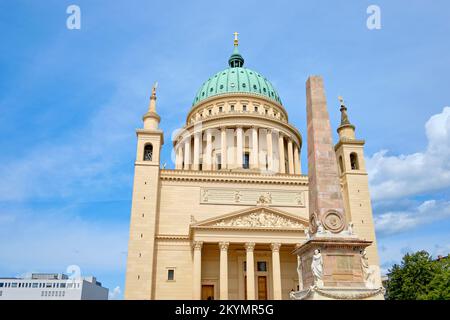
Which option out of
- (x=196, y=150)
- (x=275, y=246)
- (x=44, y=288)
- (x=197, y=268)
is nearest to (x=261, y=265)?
(x=275, y=246)

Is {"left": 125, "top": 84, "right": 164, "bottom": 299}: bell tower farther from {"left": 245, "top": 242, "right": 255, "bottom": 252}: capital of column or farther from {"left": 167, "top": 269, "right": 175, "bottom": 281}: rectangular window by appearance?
{"left": 245, "top": 242, "right": 255, "bottom": 252}: capital of column

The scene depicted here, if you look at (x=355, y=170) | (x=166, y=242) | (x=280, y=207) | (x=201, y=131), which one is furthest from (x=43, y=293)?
(x=355, y=170)

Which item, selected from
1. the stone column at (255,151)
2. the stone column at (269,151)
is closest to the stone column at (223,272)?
the stone column at (255,151)

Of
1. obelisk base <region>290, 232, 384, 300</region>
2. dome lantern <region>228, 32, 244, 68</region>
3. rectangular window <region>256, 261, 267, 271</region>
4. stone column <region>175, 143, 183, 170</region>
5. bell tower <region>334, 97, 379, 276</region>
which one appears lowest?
obelisk base <region>290, 232, 384, 300</region>

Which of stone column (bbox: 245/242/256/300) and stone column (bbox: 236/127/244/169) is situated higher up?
stone column (bbox: 236/127/244/169)

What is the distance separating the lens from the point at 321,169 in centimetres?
1473

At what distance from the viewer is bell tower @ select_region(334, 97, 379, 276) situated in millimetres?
39250

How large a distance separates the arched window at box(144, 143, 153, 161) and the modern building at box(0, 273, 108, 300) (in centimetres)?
6737

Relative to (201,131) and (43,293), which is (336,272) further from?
(43,293)

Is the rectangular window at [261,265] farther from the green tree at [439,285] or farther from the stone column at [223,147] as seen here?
the stone column at [223,147]

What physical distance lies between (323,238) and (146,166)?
28.5m

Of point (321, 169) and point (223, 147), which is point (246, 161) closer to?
point (223, 147)

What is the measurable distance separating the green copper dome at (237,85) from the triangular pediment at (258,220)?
27.6m

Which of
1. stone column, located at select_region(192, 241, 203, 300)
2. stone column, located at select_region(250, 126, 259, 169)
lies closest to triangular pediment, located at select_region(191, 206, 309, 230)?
stone column, located at select_region(192, 241, 203, 300)
